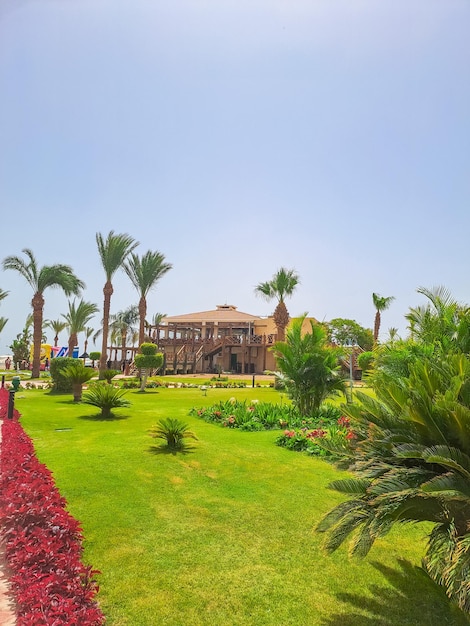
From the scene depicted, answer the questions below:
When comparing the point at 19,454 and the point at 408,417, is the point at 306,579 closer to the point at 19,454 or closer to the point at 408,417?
the point at 408,417

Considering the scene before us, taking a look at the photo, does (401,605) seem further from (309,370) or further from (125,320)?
(125,320)

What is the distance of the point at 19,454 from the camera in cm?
806

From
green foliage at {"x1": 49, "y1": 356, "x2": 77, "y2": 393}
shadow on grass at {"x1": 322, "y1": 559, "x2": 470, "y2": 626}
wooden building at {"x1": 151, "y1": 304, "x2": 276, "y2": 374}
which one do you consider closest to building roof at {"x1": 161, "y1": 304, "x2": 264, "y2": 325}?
wooden building at {"x1": 151, "y1": 304, "x2": 276, "y2": 374}

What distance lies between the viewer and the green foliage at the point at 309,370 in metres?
15.3

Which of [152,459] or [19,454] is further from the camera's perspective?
[152,459]

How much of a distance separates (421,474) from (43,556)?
386cm

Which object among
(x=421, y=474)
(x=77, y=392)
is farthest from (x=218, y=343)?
(x=421, y=474)

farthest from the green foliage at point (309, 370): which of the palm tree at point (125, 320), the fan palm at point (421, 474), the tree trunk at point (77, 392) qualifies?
the palm tree at point (125, 320)

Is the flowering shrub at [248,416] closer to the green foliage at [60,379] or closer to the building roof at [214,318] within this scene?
the green foliage at [60,379]

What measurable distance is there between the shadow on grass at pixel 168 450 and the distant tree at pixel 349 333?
4768 cm

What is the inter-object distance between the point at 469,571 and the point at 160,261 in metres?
37.0

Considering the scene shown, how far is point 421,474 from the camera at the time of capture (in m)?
3.89

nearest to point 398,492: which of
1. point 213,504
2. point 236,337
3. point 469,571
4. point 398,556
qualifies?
point 469,571

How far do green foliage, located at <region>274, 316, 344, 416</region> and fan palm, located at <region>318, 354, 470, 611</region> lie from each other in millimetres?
10799
